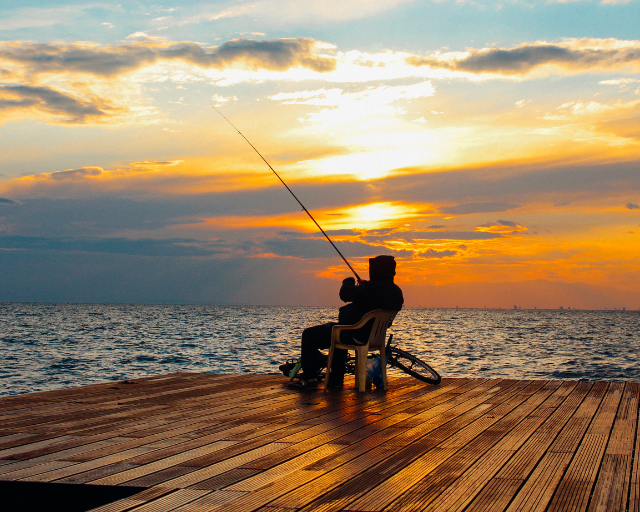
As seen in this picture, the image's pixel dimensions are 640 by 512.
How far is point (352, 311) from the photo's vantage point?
5.76 meters

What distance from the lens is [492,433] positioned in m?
3.74

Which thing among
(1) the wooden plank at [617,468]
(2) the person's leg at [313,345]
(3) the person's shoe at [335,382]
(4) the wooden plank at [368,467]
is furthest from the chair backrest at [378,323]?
(1) the wooden plank at [617,468]

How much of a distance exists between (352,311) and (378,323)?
27 cm

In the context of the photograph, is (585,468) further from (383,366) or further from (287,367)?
(287,367)

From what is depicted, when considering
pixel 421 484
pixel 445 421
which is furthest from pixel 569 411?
pixel 421 484

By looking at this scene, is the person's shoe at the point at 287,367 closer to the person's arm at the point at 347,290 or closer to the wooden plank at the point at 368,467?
the person's arm at the point at 347,290

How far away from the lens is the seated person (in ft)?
18.7

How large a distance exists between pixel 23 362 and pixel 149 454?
22647 mm

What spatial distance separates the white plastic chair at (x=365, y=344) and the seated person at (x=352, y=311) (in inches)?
2.2

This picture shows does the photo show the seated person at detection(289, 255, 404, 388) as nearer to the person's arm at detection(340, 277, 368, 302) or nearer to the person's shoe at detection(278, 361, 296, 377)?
the person's arm at detection(340, 277, 368, 302)

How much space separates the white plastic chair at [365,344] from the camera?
18.5 ft

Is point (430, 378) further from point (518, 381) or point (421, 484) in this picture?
point (421, 484)

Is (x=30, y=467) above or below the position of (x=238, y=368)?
above

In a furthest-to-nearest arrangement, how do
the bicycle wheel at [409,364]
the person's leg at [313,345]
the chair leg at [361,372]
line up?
the bicycle wheel at [409,364] < the person's leg at [313,345] < the chair leg at [361,372]
